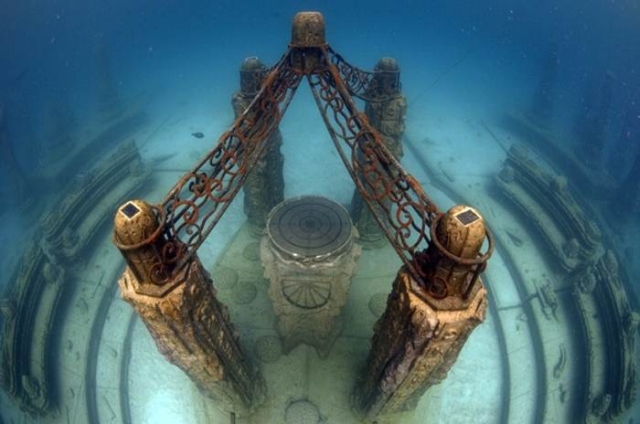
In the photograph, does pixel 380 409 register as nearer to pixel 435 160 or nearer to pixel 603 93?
pixel 435 160

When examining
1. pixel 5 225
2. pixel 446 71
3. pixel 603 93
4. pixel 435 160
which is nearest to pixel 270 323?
pixel 435 160

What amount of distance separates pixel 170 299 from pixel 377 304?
27.0ft

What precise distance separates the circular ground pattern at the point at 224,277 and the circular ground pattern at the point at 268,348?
2272mm

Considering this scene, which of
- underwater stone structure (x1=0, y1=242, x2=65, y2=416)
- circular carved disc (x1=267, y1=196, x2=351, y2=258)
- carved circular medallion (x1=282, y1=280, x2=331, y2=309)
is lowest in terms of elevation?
underwater stone structure (x1=0, y1=242, x2=65, y2=416)

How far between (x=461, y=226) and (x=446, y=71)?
40.2m

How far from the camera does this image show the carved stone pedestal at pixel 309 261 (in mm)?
8125

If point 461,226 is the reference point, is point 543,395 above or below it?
below

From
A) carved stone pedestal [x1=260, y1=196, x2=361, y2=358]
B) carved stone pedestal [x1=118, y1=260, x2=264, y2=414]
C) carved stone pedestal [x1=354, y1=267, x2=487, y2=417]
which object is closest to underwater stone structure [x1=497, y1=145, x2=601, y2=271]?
carved stone pedestal [x1=260, y1=196, x2=361, y2=358]

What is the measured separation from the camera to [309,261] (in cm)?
802

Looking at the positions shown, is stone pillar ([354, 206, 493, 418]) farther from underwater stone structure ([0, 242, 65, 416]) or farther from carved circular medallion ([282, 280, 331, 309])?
underwater stone structure ([0, 242, 65, 416])

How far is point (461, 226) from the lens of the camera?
12.0 ft

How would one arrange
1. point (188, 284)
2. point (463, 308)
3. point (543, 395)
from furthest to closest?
1. point (543, 395)
2. point (188, 284)
3. point (463, 308)

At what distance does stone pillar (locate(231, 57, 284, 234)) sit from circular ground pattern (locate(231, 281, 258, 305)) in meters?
2.14

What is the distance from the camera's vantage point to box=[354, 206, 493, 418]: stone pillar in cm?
377
